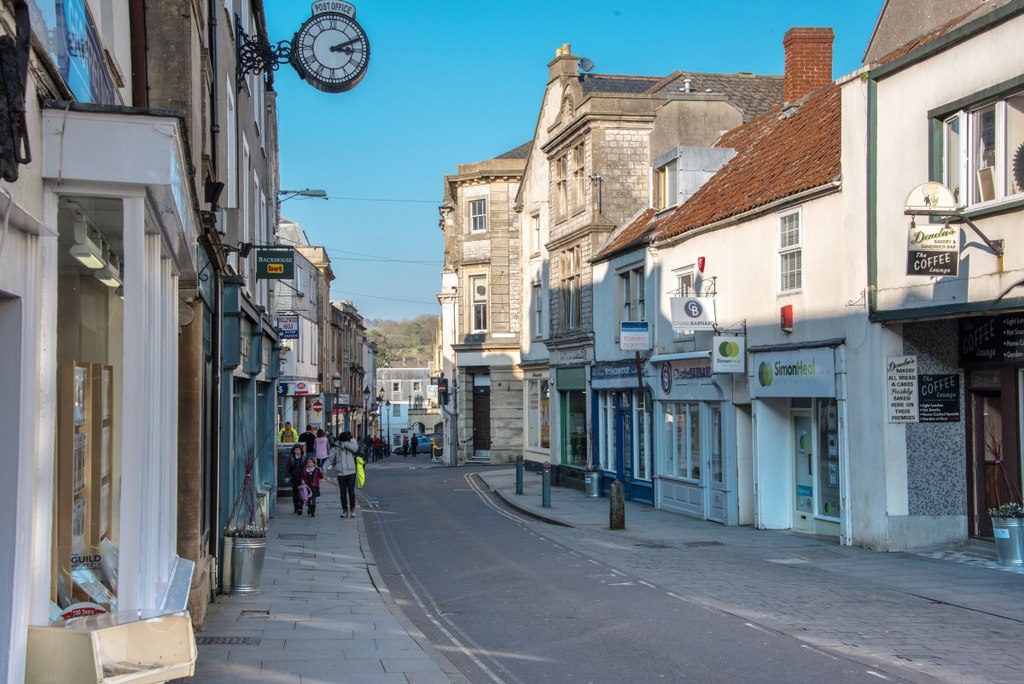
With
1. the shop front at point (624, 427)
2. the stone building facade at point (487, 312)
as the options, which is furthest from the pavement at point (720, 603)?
the stone building facade at point (487, 312)

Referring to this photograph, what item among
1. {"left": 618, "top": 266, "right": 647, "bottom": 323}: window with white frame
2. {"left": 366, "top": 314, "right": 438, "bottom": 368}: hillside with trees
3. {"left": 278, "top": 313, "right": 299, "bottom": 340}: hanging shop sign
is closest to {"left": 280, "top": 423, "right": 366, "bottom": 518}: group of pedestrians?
{"left": 278, "top": 313, "right": 299, "bottom": 340}: hanging shop sign

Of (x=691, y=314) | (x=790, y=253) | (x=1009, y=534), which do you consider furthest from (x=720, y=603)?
(x=691, y=314)

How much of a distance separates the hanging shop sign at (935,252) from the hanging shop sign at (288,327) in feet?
50.9

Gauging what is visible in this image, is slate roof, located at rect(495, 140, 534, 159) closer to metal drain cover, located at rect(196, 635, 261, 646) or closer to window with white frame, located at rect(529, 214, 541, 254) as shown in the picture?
window with white frame, located at rect(529, 214, 541, 254)

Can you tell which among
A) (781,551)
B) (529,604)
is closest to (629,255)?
(781,551)

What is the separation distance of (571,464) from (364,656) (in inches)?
916

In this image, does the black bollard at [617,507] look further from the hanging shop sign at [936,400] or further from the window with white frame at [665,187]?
the window with white frame at [665,187]

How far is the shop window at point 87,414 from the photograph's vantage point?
6.06 meters

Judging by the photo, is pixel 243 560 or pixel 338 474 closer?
pixel 243 560

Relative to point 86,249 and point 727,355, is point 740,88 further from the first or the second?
point 86,249

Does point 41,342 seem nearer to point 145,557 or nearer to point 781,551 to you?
point 145,557

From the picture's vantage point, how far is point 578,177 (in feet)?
103

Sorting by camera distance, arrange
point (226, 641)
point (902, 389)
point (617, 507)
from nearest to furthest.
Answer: point (226, 641) < point (902, 389) < point (617, 507)

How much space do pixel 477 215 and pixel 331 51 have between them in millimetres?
33927
